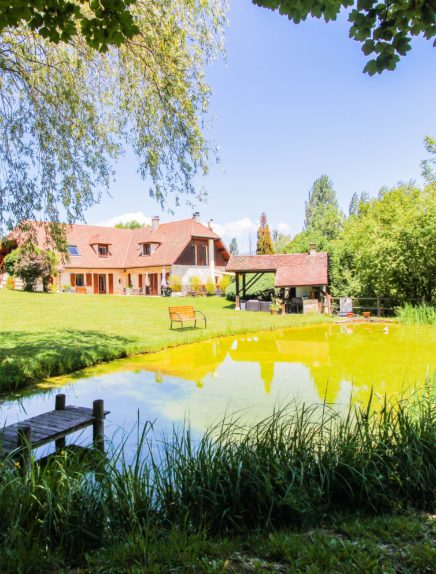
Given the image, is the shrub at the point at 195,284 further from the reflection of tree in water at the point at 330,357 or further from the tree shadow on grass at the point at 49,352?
the tree shadow on grass at the point at 49,352

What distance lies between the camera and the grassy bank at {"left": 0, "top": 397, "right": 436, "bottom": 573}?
2.57 metres

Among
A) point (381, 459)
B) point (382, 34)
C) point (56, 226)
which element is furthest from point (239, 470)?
point (56, 226)

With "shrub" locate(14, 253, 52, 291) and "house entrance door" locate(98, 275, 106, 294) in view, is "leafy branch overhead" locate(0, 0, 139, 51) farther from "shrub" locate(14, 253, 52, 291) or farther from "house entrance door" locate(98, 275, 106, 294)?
"house entrance door" locate(98, 275, 106, 294)

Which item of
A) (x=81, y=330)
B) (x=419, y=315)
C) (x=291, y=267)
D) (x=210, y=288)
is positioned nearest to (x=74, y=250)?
(x=210, y=288)

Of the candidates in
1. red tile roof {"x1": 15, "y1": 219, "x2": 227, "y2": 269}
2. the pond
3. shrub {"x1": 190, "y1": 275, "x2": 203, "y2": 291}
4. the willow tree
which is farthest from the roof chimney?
the willow tree

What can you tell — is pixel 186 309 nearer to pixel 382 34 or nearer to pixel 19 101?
pixel 19 101

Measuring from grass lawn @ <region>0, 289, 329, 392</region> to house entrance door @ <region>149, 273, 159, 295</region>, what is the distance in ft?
24.2

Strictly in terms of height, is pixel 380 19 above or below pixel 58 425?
above

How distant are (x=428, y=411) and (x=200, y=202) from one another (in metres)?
6.06

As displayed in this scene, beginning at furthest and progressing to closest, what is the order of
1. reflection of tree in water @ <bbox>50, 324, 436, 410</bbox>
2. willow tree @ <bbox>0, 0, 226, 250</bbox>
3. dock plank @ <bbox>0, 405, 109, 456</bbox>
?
reflection of tree in water @ <bbox>50, 324, 436, 410</bbox> < willow tree @ <bbox>0, 0, 226, 250</bbox> < dock plank @ <bbox>0, 405, 109, 456</bbox>

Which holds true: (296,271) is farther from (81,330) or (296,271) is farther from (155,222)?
(155,222)

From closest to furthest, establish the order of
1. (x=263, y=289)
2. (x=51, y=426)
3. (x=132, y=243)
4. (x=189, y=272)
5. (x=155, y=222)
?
(x=51, y=426), (x=263, y=289), (x=189, y=272), (x=155, y=222), (x=132, y=243)

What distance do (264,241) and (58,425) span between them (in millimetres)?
42252

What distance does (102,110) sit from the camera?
8812mm
